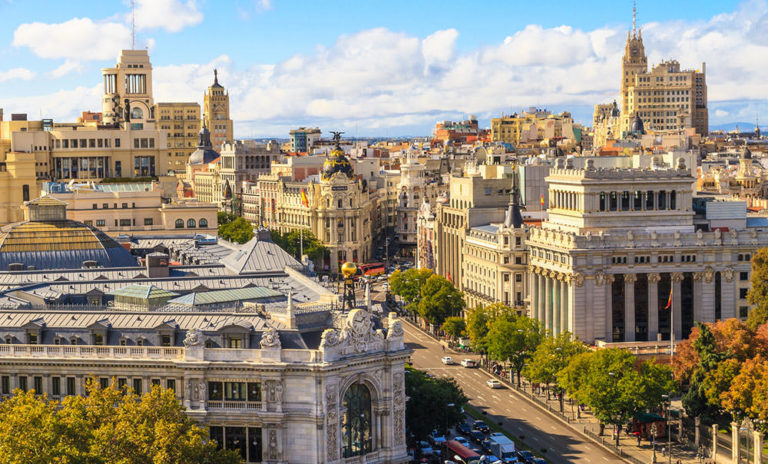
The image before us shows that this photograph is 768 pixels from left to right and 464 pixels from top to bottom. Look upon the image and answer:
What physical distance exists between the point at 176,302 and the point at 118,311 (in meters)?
5.87

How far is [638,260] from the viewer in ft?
584

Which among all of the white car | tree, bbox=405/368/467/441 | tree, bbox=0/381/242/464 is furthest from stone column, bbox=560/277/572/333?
tree, bbox=0/381/242/464

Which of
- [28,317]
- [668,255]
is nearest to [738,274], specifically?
[668,255]

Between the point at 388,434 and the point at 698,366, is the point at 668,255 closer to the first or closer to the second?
the point at 698,366

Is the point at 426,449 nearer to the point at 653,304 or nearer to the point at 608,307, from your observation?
the point at 608,307

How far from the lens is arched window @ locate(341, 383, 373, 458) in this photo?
110 metres

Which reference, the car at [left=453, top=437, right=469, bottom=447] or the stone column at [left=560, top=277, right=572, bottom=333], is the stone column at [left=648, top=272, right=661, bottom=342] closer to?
the stone column at [left=560, top=277, right=572, bottom=333]

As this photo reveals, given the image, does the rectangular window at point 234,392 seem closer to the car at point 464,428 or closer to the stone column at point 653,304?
the car at point 464,428

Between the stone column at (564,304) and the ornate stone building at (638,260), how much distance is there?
131 mm

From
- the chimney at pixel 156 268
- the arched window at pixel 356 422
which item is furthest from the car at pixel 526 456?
the chimney at pixel 156 268

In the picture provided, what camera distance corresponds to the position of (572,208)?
185750 millimetres

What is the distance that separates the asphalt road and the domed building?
4418 cm

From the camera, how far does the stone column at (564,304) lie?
180m

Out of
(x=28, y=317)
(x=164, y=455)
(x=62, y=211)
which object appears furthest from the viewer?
(x=62, y=211)
